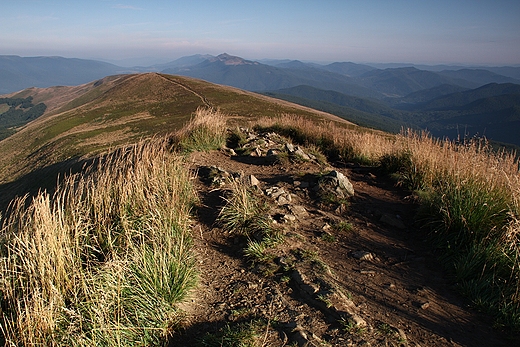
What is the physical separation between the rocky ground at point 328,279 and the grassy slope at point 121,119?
127 feet

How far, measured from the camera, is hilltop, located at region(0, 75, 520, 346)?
3.15m

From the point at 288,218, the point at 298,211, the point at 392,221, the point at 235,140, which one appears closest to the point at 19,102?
the point at 235,140

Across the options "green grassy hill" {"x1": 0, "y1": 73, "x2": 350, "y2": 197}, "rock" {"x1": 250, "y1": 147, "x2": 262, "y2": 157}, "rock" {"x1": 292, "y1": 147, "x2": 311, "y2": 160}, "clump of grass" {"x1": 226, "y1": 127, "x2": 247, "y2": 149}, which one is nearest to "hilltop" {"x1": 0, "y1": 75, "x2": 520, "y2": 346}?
"rock" {"x1": 292, "y1": 147, "x2": 311, "y2": 160}

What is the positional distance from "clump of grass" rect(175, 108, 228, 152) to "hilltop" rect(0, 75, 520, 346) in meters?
1.08

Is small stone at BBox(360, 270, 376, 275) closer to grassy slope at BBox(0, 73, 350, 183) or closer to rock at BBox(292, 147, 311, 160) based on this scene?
rock at BBox(292, 147, 311, 160)

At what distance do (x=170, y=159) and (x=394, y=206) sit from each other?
191 inches

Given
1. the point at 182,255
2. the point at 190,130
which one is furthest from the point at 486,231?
the point at 190,130

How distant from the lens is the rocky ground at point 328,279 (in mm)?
3293

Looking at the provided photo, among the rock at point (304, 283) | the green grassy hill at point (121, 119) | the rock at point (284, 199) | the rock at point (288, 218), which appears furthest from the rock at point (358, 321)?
the green grassy hill at point (121, 119)

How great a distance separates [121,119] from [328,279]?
70.4m

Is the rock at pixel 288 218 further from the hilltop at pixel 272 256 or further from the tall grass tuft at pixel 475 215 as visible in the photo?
the tall grass tuft at pixel 475 215

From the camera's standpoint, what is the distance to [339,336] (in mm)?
3146

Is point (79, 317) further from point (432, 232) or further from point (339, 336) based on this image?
point (432, 232)

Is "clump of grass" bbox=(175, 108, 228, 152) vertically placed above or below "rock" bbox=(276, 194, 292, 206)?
above
